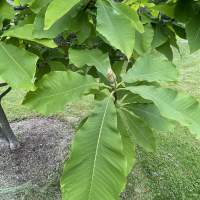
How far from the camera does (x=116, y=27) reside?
3.88 ft

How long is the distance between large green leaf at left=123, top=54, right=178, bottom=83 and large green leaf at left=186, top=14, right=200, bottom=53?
0.21m

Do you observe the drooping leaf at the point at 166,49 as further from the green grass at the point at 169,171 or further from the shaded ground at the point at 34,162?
the shaded ground at the point at 34,162

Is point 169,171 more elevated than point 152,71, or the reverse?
point 152,71

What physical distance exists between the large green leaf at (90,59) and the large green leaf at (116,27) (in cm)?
20

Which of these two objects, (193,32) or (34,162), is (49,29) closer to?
(193,32)

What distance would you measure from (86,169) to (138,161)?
3113 mm

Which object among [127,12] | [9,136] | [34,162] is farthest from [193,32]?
[9,136]

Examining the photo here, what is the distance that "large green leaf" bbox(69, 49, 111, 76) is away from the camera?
1379 mm

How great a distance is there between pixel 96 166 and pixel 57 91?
290mm

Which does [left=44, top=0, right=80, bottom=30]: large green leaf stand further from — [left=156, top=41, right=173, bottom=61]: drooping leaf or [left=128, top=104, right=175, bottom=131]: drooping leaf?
[left=156, top=41, right=173, bottom=61]: drooping leaf

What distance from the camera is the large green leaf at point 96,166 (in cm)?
99

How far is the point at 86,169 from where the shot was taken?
1.01 meters

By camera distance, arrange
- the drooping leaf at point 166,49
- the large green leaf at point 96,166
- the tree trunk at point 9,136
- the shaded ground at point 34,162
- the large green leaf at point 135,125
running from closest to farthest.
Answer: the large green leaf at point 96,166 < the large green leaf at point 135,125 < the drooping leaf at point 166,49 < the shaded ground at point 34,162 < the tree trunk at point 9,136

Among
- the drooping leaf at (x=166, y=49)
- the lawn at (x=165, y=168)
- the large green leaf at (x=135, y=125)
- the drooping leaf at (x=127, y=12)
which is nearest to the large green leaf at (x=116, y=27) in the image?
the drooping leaf at (x=127, y=12)
